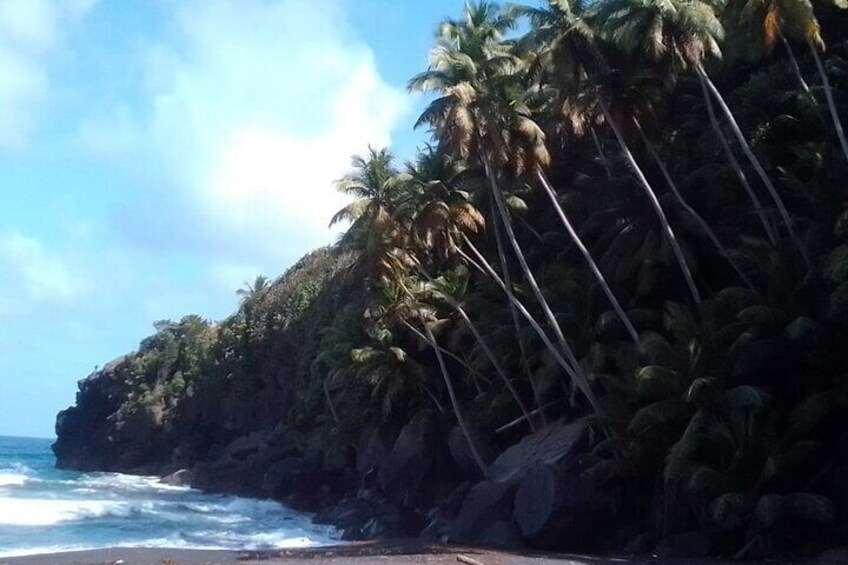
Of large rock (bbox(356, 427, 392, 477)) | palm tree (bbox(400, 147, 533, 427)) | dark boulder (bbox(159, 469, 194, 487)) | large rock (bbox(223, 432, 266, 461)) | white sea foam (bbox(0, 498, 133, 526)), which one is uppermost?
palm tree (bbox(400, 147, 533, 427))

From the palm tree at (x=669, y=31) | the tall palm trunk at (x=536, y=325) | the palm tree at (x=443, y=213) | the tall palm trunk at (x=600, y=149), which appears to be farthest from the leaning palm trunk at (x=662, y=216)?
the palm tree at (x=443, y=213)

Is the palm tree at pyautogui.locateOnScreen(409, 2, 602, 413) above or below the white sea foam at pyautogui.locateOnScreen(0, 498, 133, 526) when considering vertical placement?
above

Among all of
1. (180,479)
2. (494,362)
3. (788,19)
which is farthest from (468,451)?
(180,479)

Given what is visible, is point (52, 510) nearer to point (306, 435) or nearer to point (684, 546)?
point (306, 435)

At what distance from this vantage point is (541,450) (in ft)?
102

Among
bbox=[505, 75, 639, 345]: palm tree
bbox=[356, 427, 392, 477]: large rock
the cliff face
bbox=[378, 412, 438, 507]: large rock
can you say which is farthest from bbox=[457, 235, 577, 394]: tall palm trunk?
the cliff face

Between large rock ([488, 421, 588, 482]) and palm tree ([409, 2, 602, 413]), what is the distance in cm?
134

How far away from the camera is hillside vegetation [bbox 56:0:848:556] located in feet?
82.2

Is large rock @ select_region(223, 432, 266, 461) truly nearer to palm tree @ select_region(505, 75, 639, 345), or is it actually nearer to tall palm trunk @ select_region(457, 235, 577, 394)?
tall palm trunk @ select_region(457, 235, 577, 394)

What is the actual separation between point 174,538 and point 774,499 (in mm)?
20159

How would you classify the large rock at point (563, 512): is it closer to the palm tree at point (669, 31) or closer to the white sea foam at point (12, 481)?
the palm tree at point (669, 31)

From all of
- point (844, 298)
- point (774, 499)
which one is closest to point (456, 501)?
point (774, 499)

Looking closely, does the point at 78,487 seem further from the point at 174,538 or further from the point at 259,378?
the point at 174,538

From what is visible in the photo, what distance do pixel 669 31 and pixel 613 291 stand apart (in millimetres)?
8828
